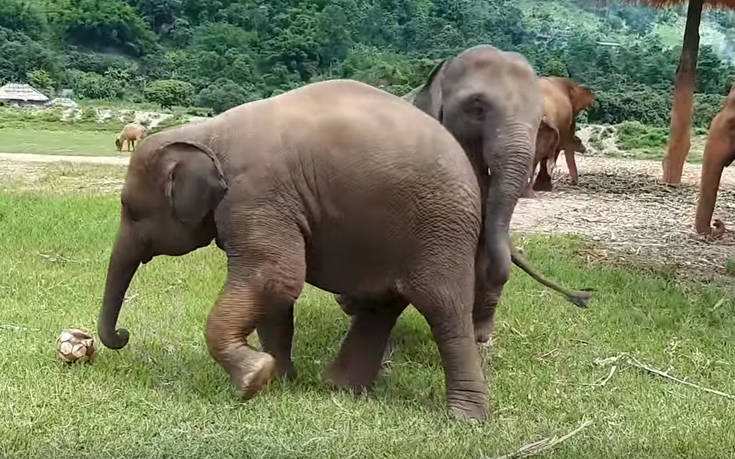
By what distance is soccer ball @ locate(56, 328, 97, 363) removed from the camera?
1.96 metres

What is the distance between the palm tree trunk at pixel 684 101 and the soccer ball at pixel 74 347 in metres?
4.88

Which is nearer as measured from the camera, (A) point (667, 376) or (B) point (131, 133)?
(A) point (667, 376)

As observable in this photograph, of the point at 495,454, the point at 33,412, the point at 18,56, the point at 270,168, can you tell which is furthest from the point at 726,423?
the point at 18,56

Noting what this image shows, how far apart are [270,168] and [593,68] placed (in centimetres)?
400

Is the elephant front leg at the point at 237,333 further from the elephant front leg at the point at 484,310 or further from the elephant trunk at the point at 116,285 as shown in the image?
the elephant front leg at the point at 484,310

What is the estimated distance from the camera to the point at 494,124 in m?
1.94

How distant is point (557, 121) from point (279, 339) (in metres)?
3.90

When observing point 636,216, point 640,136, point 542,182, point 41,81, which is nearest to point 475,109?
point 636,216

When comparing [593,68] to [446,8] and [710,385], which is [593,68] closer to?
[446,8]

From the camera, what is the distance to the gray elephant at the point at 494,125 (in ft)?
6.29

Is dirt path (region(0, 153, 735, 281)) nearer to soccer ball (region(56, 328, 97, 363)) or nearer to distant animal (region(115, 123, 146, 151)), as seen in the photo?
distant animal (region(115, 123, 146, 151))

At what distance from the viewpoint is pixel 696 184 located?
6.32m

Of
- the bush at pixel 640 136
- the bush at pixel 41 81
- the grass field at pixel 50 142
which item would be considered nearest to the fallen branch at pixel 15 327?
the bush at pixel 41 81

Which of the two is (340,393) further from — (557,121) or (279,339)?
(557,121)
